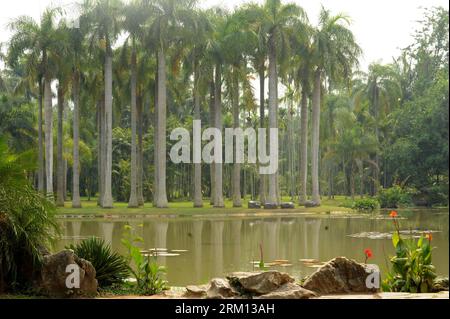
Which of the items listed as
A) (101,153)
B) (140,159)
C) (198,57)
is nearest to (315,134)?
(198,57)

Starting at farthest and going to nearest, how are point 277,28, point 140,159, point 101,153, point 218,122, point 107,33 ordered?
point 140,159
point 101,153
point 277,28
point 218,122
point 107,33

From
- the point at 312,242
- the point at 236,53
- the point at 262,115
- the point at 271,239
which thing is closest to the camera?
the point at 312,242

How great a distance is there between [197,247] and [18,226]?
33.2ft

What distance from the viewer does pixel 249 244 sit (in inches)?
832

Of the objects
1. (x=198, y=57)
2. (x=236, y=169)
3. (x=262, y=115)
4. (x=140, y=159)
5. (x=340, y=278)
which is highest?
(x=198, y=57)

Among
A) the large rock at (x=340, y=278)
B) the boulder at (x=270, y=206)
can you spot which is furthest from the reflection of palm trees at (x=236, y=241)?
the boulder at (x=270, y=206)

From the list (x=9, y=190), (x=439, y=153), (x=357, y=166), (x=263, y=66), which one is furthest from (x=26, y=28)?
(x=357, y=166)

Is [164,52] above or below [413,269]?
above

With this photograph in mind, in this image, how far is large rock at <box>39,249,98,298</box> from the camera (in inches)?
398

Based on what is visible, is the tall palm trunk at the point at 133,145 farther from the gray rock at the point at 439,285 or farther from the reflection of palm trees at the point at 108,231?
the gray rock at the point at 439,285

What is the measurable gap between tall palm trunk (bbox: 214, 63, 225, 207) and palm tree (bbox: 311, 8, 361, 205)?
7.33 metres

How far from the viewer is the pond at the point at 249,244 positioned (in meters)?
15.3

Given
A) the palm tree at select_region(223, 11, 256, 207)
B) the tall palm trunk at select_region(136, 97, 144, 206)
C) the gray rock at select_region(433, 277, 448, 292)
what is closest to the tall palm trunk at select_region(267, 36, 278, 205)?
the palm tree at select_region(223, 11, 256, 207)

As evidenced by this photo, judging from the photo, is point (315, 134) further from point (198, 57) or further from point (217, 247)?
point (217, 247)
